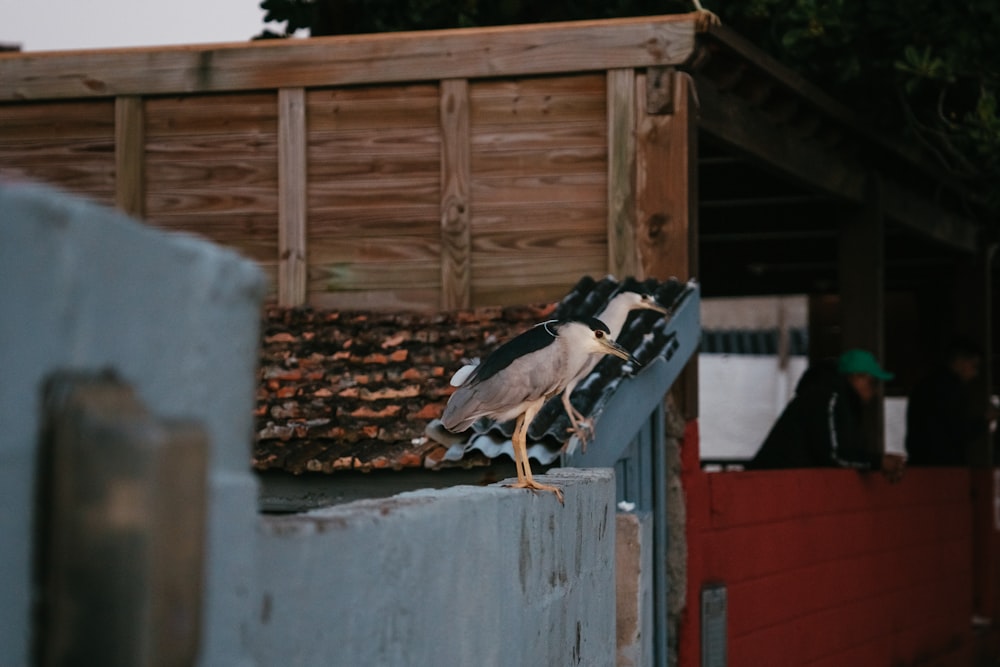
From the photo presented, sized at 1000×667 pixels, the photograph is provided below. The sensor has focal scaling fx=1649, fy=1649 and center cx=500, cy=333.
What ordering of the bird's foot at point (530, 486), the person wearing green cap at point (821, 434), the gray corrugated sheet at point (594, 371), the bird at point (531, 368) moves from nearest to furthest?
the bird's foot at point (530, 486)
the bird at point (531, 368)
the gray corrugated sheet at point (594, 371)
the person wearing green cap at point (821, 434)

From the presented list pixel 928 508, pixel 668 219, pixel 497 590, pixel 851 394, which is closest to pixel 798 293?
pixel 928 508

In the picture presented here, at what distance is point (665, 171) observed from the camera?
888 centimetres

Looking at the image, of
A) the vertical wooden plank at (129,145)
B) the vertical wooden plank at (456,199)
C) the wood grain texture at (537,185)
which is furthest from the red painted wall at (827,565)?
the vertical wooden plank at (129,145)

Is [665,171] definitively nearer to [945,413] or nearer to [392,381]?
[392,381]

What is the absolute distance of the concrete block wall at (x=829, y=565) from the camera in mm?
9281

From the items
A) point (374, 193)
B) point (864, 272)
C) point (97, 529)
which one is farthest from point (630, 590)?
point (864, 272)

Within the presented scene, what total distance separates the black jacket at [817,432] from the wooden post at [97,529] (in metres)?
9.25

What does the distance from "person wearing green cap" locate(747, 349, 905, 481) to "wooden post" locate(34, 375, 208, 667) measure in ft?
30.3

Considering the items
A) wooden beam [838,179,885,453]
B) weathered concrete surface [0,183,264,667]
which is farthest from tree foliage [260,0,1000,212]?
weathered concrete surface [0,183,264,667]

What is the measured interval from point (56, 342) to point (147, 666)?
0.36 meters

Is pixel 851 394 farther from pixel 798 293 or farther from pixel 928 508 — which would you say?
pixel 798 293

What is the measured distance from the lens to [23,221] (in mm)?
1742

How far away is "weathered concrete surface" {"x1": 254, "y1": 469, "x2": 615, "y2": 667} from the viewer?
257 cm

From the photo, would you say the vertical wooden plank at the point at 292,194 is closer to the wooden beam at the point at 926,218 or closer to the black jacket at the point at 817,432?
the black jacket at the point at 817,432
